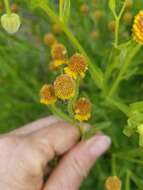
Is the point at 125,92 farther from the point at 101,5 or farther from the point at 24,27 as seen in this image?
the point at 24,27

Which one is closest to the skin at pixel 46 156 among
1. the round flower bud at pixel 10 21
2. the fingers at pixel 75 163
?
the fingers at pixel 75 163

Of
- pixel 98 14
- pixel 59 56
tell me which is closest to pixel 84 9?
pixel 98 14

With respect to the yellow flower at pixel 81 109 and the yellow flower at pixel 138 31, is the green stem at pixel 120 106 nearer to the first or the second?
the yellow flower at pixel 81 109

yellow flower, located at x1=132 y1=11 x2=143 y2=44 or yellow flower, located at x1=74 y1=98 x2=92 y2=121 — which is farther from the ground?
yellow flower, located at x1=132 y1=11 x2=143 y2=44

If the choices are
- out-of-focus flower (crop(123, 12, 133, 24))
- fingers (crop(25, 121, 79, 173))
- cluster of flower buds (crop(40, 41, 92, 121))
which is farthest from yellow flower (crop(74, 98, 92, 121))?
out-of-focus flower (crop(123, 12, 133, 24))

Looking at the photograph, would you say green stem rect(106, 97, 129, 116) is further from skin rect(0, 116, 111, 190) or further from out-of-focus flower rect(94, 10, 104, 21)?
out-of-focus flower rect(94, 10, 104, 21)

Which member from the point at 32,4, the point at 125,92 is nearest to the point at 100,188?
the point at 125,92

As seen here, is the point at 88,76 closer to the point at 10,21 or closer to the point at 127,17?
the point at 127,17

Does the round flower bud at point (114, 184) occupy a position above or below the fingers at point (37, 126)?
below
